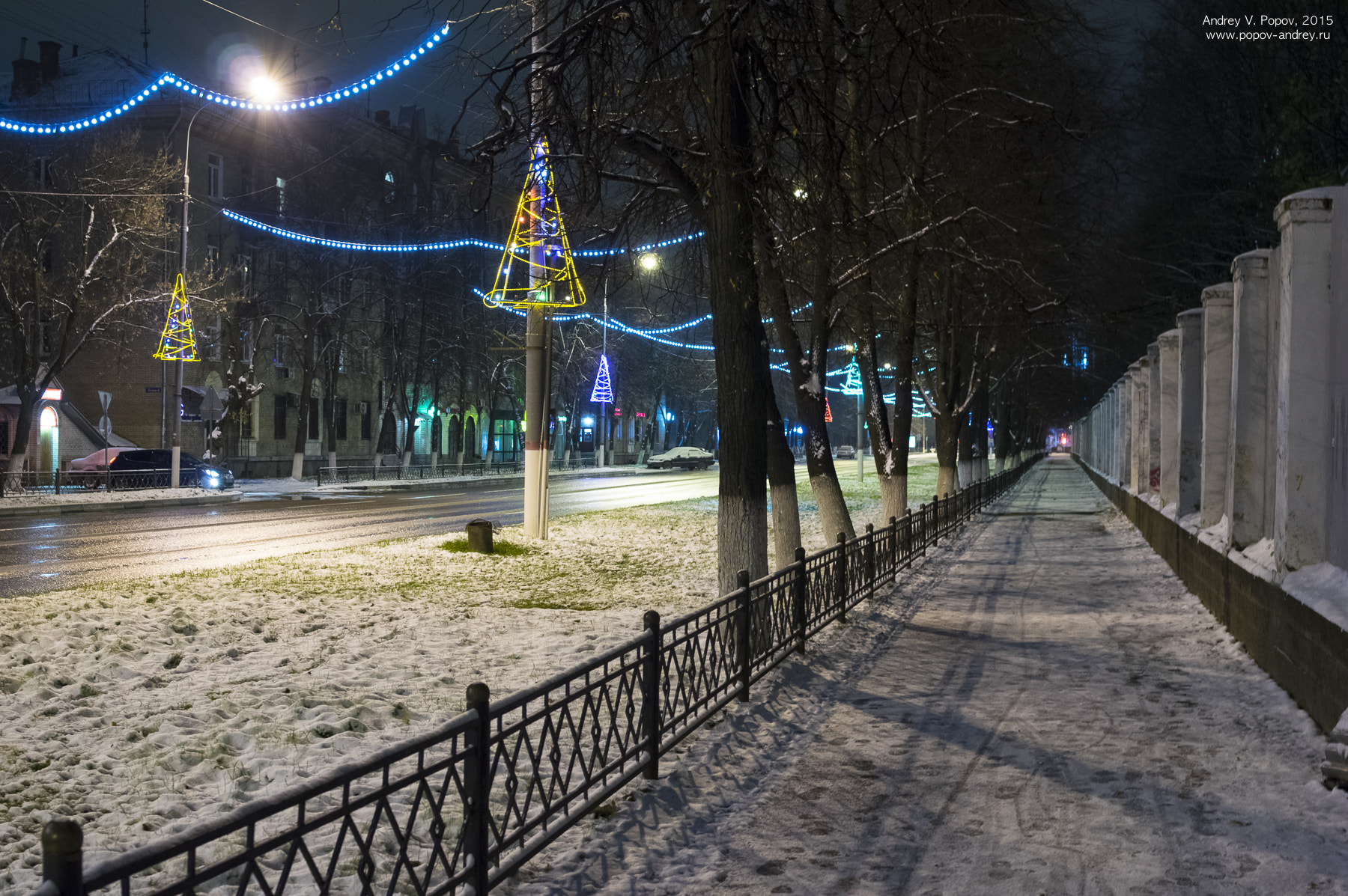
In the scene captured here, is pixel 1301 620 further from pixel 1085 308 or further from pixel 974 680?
pixel 1085 308

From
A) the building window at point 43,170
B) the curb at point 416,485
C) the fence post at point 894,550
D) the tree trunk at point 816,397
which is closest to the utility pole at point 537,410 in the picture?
the tree trunk at point 816,397

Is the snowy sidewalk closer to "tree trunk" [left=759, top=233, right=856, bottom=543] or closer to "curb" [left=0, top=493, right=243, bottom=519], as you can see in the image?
"tree trunk" [left=759, top=233, right=856, bottom=543]

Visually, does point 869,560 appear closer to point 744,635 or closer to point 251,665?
point 744,635

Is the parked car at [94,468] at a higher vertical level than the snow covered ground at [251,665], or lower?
higher

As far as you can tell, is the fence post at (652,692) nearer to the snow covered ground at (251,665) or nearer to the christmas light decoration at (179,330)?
the snow covered ground at (251,665)

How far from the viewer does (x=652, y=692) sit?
247 inches

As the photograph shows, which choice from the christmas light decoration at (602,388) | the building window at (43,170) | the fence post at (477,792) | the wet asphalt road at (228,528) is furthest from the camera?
the building window at (43,170)

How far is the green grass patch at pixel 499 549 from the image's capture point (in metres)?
17.4

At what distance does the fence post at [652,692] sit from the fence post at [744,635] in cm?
167

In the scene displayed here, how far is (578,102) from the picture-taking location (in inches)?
Answer: 452

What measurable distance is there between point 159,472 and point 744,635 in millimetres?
29104

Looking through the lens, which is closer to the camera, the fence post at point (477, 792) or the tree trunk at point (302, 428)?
the fence post at point (477, 792)

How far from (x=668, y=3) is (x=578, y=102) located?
123 inches

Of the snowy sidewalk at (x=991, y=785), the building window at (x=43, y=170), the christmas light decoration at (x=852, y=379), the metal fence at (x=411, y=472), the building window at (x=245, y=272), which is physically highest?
the building window at (x=43, y=170)
